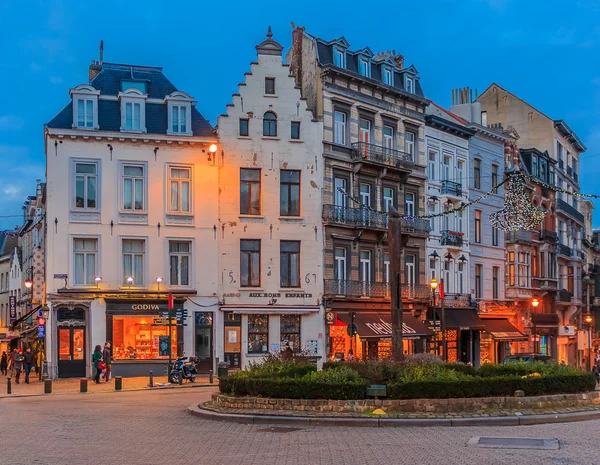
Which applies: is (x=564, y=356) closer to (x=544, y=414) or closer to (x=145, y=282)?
(x=145, y=282)

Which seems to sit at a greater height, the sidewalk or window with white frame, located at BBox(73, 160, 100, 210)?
window with white frame, located at BBox(73, 160, 100, 210)

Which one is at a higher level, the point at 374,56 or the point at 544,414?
the point at 374,56

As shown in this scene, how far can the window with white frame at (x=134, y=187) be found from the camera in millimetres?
38531

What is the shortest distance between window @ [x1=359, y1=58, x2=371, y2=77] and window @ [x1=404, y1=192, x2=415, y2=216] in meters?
6.85

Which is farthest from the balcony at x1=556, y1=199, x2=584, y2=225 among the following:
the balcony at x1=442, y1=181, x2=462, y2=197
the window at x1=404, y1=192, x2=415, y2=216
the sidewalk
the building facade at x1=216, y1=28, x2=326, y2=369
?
the sidewalk

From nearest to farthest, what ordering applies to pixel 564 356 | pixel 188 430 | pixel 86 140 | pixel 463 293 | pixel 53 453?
pixel 53 453
pixel 188 430
pixel 86 140
pixel 463 293
pixel 564 356

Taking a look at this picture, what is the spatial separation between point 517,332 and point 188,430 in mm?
37283

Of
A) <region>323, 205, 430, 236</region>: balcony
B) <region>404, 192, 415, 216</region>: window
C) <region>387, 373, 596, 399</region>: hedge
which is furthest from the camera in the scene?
<region>404, 192, 415, 216</region>: window

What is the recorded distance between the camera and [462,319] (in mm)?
48062

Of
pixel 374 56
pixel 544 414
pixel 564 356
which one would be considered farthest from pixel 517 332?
pixel 544 414

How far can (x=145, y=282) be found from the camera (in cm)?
3838

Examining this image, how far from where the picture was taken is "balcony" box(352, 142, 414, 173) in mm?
43281

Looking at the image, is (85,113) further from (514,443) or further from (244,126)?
(514,443)

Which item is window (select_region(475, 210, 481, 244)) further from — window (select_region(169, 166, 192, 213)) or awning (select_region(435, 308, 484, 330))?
window (select_region(169, 166, 192, 213))
